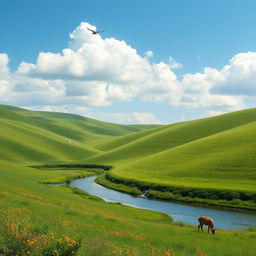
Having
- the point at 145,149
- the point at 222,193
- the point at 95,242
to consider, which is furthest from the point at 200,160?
the point at 95,242

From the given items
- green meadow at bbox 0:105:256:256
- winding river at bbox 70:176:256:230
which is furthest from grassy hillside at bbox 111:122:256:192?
winding river at bbox 70:176:256:230

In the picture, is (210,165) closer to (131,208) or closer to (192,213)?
(192,213)

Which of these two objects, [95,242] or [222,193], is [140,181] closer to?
[222,193]

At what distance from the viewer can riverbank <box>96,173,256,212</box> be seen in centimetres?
6406

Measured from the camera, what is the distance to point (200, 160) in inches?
4136

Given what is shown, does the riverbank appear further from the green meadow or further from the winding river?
the winding river

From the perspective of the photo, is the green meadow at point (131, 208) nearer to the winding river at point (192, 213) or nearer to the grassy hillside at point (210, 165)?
the grassy hillside at point (210, 165)

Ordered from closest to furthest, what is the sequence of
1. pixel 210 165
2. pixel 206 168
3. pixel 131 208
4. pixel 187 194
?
pixel 131 208, pixel 187 194, pixel 206 168, pixel 210 165

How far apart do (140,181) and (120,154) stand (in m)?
96.9

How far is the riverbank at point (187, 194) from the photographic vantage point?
6406 cm

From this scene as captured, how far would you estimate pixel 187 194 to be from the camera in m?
74.4

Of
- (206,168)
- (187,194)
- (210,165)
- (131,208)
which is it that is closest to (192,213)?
(131,208)

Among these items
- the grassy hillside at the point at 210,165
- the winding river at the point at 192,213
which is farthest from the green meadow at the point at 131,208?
the winding river at the point at 192,213

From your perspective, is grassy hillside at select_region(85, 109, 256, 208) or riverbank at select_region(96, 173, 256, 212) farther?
grassy hillside at select_region(85, 109, 256, 208)
